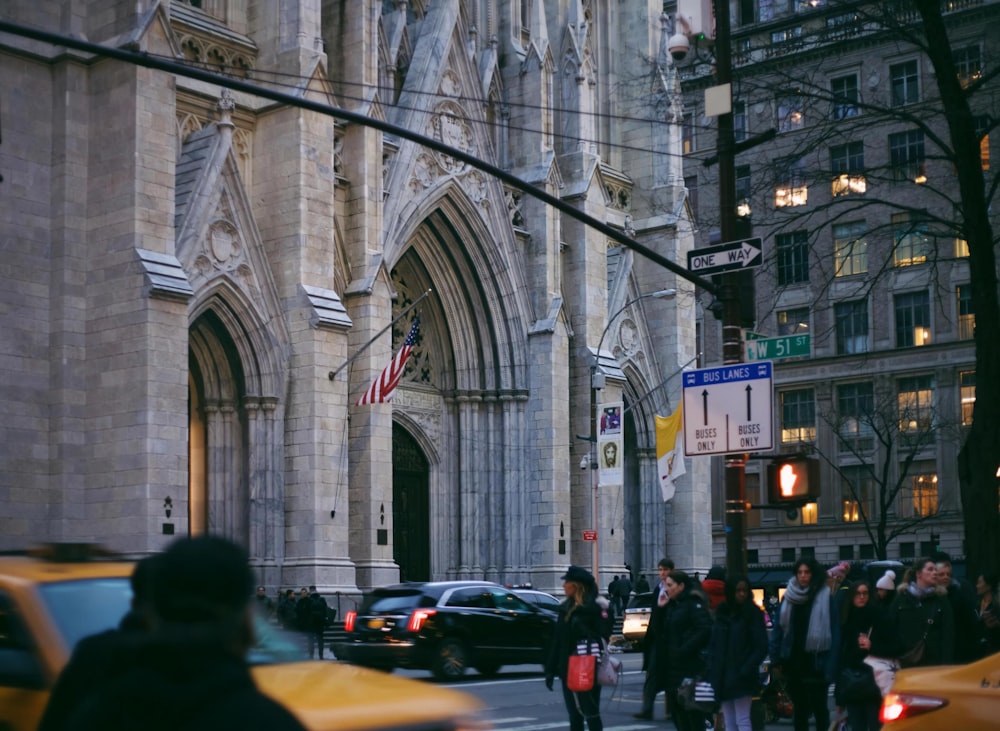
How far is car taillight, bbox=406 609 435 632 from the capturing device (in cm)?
2203

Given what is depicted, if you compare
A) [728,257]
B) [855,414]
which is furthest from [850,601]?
[855,414]

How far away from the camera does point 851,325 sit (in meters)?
62.6

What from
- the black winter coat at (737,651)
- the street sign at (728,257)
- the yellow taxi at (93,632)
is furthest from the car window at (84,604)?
the street sign at (728,257)

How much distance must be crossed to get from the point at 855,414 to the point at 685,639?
5053 cm

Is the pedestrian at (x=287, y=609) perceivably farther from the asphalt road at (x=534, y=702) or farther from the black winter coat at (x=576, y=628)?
the black winter coat at (x=576, y=628)

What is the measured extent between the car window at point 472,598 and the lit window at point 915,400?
38.0 metres

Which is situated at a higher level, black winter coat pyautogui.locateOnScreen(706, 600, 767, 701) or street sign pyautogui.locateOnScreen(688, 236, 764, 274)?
street sign pyautogui.locateOnScreen(688, 236, 764, 274)

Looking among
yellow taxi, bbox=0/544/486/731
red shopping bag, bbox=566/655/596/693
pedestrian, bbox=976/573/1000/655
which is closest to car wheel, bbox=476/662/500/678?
pedestrian, bbox=976/573/1000/655

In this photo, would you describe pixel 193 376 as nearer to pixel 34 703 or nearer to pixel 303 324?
pixel 303 324

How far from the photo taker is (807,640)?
12469 mm

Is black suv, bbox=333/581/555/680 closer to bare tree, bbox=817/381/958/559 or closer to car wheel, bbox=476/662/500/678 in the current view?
car wheel, bbox=476/662/500/678

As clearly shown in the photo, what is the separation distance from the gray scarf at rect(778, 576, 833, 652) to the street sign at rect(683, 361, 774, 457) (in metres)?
1.29

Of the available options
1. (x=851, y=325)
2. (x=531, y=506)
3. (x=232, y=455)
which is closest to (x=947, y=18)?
(x=851, y=325)

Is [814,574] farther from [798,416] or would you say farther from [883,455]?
[798,416]
